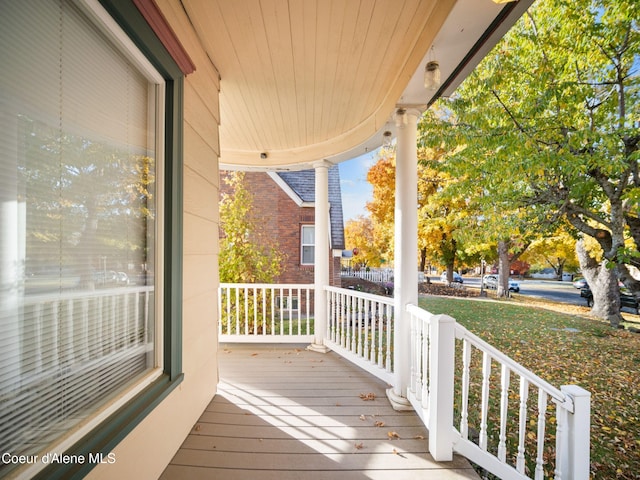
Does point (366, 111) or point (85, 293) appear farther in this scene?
point (366, 111)

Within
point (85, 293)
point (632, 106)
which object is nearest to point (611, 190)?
point (632, 106)

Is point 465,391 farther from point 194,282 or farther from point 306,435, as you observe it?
point 194,282

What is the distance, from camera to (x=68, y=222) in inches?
43.2

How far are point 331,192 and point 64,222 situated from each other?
27.3ft

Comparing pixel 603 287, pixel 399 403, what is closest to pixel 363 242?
pixel 603 287

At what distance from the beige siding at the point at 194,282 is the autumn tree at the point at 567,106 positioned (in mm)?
3532

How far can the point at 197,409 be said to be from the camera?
2246 millimetres

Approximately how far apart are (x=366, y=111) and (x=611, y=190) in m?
4.61

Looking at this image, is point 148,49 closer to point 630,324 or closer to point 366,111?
point 366,111

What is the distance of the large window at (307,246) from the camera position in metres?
8.59

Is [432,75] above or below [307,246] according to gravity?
above

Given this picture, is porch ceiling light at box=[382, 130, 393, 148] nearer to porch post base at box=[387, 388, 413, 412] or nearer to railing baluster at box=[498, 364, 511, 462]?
railing baluster at box=[498, 364, 511, 462]

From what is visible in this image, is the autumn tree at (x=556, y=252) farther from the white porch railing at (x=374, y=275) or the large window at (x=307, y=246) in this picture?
the large window at (x=307, y=246)

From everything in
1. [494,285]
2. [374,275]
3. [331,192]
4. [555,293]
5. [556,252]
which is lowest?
[555,293]
